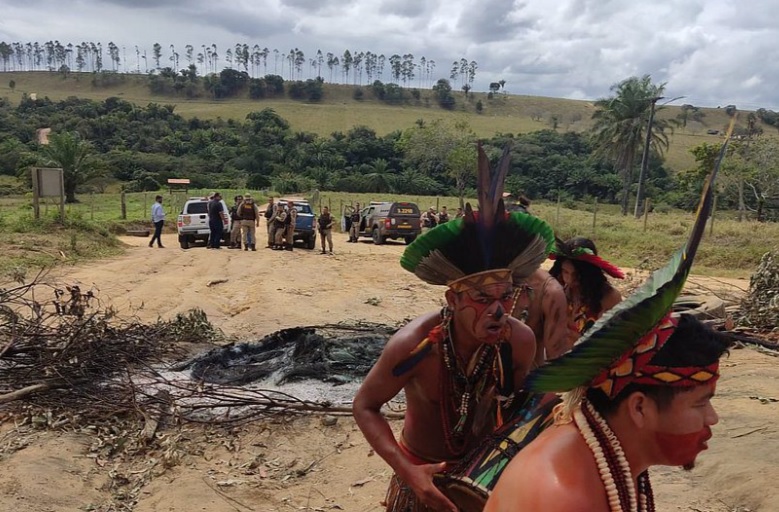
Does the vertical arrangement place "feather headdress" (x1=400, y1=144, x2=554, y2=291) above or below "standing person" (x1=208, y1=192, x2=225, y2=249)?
above

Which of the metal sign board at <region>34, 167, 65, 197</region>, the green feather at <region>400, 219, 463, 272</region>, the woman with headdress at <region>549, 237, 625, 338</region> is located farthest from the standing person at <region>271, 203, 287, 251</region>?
the green feather at <region>400, 219, 463, 272</region>

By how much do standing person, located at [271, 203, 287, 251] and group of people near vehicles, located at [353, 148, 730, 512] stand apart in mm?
15411

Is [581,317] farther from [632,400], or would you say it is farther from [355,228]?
[355,228]

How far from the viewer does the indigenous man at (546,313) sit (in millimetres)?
3852

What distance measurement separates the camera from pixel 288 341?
26.5 feet

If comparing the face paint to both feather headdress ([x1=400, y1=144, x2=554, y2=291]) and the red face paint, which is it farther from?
the red face paint

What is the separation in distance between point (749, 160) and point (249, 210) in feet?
108

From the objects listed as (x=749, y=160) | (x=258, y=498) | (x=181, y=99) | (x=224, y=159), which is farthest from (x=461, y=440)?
(x=181, y=99)

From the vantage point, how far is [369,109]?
10506 centimetres

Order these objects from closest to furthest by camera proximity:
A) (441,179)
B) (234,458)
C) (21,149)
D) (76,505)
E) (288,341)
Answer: (76,505) → (234,458) → (288,341) → (21,149) → (441,179)

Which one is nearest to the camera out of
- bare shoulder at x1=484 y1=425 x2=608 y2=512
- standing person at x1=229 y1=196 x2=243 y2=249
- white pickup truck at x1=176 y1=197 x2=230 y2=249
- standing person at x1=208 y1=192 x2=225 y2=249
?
bare shoulder at x1=484 y1=425 x2=608 y2=512

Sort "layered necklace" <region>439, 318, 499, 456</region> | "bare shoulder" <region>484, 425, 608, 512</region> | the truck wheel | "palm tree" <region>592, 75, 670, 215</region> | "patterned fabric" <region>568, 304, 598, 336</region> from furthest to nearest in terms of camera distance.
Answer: "palm tree" <region>592, 75, 670, 215</region>
the truck wheel
"patterned fabric" <region>568, 304, 598, 336</region>
"layered necklace" <region>439, 318, 499, 456</region>
"bare shoulder" <region>484, 425, 608, 512</region>

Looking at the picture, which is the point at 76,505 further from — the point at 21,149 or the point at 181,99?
the point at 181,99

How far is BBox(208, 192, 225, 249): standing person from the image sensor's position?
1839 cm
